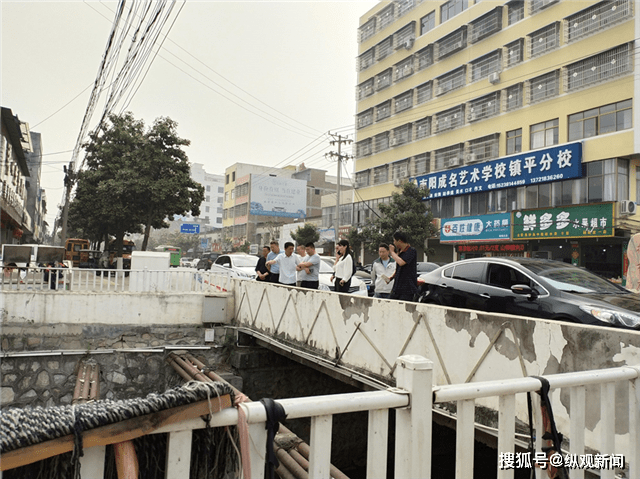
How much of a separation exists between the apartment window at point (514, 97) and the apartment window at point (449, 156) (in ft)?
12.8

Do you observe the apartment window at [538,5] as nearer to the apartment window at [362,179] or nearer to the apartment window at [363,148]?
the apartment window at [363,148]

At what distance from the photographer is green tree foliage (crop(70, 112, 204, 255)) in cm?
2489

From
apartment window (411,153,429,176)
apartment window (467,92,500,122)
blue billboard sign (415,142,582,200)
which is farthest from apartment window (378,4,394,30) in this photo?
blue billboard sign (415,142,582,200)

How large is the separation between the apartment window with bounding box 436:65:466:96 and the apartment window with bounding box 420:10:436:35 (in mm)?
4685

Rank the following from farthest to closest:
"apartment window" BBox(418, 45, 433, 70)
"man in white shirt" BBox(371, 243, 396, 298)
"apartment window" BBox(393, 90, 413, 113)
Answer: "apartment window" BBox(393, 90, 413, 113)
"apartment window" BBox(418, 45, 433, 70)
"man in white shirt" BBox(371, 243, 396, 298)

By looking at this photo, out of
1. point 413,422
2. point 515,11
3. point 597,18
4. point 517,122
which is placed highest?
point 515,11

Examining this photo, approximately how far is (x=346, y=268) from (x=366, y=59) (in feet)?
116

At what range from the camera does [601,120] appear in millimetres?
20547

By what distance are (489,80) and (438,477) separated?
23.6 m

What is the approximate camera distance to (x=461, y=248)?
91.4 ft

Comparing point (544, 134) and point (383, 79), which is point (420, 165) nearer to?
point (383, 79)

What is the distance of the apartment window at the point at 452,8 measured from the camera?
97.4ft

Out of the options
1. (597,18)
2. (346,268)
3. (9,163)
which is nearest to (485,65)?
(597,18)

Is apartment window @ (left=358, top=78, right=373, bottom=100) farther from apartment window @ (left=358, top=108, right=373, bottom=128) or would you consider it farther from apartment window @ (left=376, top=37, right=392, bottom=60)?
apartment window @ (left=376, top=37, right=392, bottom=60)
